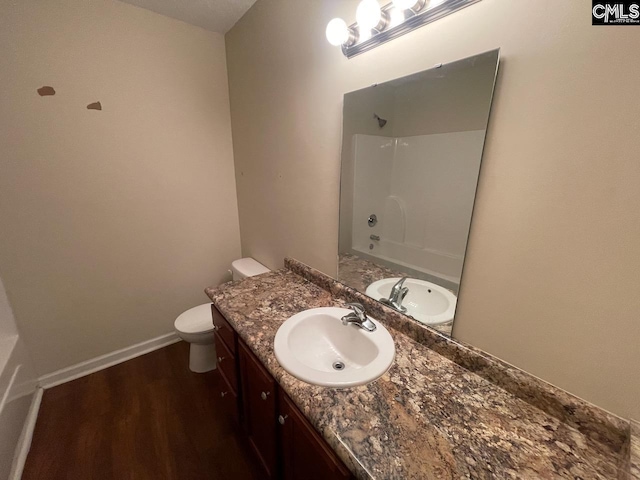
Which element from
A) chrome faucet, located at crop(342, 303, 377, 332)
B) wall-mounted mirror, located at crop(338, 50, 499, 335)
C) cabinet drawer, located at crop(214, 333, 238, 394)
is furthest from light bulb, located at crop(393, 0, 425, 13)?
cabinet drawer, located at crop(214, 333, 238, 394)

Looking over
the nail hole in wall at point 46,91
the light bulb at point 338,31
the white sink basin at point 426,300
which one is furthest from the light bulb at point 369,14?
the nail hole in wall at point 46,91

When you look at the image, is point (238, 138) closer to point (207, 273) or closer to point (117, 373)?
point (207, 273)

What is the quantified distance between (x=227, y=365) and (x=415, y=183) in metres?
1.29

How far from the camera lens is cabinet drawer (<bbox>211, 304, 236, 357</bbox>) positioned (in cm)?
118

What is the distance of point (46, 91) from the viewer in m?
1.42

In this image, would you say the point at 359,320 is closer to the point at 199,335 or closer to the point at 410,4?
the point at 410,4

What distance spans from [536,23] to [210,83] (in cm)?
201

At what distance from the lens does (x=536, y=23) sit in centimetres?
62

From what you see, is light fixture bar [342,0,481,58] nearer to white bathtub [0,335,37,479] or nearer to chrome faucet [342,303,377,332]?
chrome faucet [342,303,377,332]

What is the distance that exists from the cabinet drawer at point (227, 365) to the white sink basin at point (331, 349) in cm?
41

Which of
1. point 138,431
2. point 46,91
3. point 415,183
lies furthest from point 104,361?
point 415,183

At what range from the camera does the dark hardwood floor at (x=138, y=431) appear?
4.17ft

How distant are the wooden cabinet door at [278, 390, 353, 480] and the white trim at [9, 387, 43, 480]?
1382 mm

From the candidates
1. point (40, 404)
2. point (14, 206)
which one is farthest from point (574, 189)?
point (40, 404)
